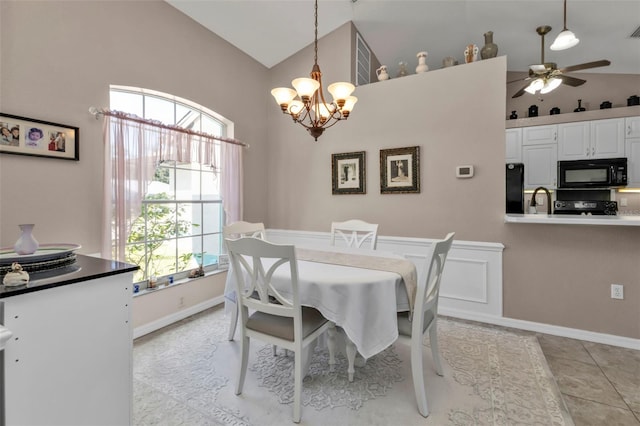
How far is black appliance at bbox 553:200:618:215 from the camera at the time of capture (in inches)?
157

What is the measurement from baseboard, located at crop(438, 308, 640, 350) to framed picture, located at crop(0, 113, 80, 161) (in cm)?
364

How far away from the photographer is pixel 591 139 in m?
4.23

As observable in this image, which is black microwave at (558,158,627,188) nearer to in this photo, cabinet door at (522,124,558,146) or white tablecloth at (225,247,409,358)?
cabinet door at (522,124,558,146)

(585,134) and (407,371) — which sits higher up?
(585,134)

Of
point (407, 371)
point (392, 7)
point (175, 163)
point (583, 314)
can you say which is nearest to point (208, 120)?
point (175, 163)

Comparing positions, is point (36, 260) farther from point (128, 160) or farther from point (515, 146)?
point (515, 146)

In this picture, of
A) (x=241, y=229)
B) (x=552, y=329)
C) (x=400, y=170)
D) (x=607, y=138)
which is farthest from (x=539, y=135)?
(x=241, y=229)

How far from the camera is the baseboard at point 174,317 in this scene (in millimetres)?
2576

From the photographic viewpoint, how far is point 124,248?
95.9 inches

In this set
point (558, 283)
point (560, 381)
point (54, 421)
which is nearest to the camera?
point (54, 421)

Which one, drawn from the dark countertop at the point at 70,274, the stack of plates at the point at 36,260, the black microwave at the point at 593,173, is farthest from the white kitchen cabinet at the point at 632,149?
the stack of plates at the point at 36,260

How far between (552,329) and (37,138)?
4426mm

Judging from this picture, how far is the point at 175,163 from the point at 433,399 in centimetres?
299

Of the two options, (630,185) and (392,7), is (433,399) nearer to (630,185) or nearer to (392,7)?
(392,7)
